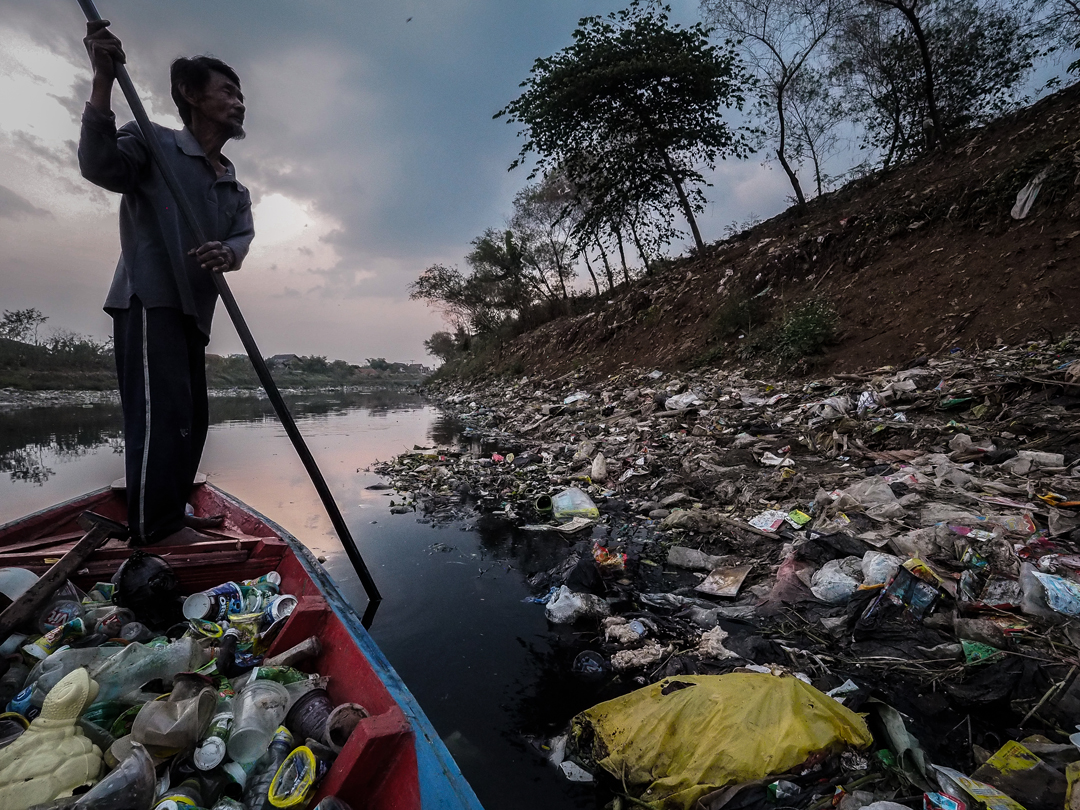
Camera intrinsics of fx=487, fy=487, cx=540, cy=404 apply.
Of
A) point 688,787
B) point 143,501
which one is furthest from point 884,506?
point 143,501

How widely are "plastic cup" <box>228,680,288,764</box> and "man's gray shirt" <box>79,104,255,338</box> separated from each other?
161cm

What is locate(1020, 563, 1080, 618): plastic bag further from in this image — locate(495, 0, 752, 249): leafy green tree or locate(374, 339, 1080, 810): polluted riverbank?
locate(495, 0, 752, 249): leafy green tree

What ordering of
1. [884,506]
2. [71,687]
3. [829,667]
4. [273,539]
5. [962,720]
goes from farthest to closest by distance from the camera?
[884,506]
[273,539]
[829,667]
[962,720]
[71,687]

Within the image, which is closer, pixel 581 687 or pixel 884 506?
pixel 581 687

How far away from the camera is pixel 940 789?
1.21 m

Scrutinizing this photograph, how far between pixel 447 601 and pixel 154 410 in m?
1.67

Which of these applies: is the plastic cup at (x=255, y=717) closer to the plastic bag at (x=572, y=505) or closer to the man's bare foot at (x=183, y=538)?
the man's bare foot at (x=183, y=538)

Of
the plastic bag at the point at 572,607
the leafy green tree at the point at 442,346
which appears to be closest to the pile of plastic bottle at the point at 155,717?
the plastic bag at the point at 572,607

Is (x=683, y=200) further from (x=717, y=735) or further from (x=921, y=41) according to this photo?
(x=717, y=735)

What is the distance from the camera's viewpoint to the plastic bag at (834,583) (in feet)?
7.32

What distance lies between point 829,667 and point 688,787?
99cm

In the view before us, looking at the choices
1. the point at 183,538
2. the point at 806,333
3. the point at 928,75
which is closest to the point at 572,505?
the point at 183,538

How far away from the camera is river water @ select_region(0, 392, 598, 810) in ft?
5.45

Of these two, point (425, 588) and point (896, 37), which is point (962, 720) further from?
point (896, 37)
